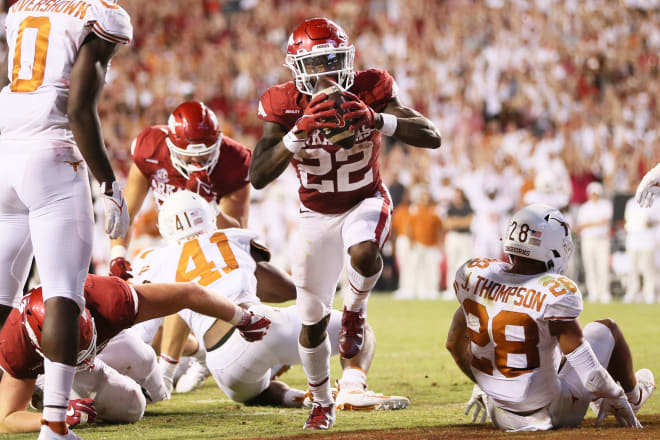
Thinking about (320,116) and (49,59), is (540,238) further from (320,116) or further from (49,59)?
(49,59)

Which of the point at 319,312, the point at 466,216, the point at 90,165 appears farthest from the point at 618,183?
the point at 90,165

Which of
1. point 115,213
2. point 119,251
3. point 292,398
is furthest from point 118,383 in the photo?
point 119,251

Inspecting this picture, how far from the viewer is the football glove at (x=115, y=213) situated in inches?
150

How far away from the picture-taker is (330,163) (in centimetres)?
470

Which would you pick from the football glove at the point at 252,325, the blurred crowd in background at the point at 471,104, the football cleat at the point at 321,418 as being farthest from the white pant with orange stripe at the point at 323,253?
the blurred crowd in background at the point at 471,104

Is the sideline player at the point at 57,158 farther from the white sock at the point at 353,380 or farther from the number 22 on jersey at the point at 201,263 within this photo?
the white sock at the point at 353,380

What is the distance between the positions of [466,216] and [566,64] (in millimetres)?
3775

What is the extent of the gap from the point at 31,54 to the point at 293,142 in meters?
1.14

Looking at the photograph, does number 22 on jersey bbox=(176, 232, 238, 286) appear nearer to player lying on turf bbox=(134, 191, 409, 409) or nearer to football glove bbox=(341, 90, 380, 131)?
player lying on turf bbox=(134, 191, 409, 409)

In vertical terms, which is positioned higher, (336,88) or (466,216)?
(336,88)

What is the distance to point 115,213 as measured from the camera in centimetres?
381

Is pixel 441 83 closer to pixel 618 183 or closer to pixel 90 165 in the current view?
pixel 618 183

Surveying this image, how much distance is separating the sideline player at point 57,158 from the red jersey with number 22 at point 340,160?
3.08 feet

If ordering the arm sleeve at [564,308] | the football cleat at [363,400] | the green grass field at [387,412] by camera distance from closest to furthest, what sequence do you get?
the arm sleeve at [564,308] → the green grass field at [387,412] → the football cleat at [363,400]
